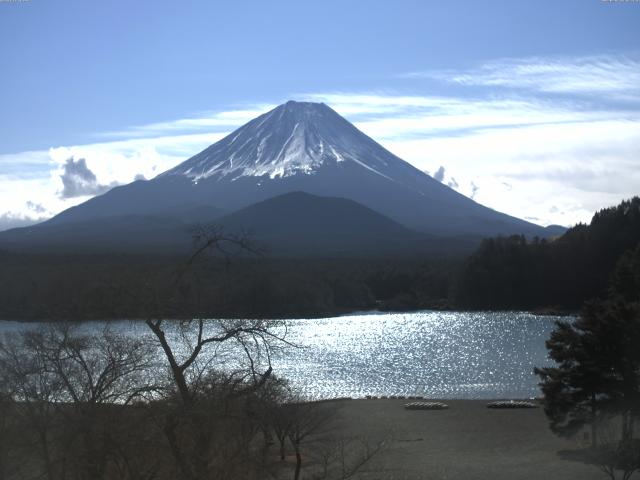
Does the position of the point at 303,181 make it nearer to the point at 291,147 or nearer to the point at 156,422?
the point at 291,147

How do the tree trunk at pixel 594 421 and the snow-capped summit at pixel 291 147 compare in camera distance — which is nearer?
the tree trunk at pixel 594 421

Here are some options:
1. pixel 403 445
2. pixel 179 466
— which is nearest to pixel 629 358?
pixel 403 445

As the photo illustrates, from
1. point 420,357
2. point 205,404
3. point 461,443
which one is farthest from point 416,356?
point 205,404

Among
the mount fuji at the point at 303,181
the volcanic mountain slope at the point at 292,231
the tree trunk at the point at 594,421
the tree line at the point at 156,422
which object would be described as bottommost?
the tree trunk at the point at 594,421

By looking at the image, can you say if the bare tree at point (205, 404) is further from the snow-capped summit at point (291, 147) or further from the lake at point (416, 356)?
the snow-capped summit at point (291, 147)

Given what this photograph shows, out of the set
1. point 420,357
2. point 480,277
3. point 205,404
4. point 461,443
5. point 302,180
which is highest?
point 302,180

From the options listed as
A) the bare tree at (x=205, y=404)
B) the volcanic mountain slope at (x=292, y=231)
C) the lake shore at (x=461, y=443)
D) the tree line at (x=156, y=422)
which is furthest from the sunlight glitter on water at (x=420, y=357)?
the volcanic mountain slope at (x=292, y=231)
